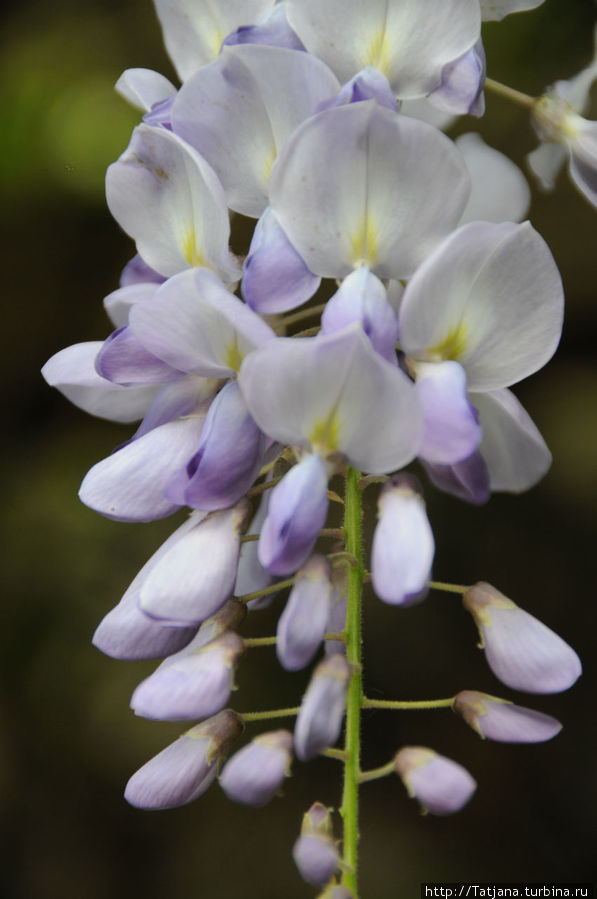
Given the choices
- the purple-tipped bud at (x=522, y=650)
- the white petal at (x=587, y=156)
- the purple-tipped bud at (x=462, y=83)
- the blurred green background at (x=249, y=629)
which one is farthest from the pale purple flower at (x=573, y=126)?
the blurred green background at (x=249, y=629)

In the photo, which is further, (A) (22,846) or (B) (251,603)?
(A) (22,846)

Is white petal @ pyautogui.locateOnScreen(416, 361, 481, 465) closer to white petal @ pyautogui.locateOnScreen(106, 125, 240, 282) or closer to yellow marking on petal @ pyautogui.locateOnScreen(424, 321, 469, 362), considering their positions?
Answer: yellow marking on petal @ pyautogui.locateOnScreen(424, 321, 469, 362)

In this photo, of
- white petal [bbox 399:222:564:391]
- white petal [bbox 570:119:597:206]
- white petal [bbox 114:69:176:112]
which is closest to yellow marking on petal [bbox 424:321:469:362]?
white petal [bbox 399:222:564:391]

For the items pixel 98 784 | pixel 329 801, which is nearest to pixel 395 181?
pixel 329 801

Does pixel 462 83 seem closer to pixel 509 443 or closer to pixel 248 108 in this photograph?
pixel 248 108

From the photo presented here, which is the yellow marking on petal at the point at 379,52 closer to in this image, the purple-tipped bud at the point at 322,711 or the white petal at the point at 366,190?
the white petal at the point at 366,190

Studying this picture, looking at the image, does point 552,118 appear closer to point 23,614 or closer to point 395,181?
point 395,181

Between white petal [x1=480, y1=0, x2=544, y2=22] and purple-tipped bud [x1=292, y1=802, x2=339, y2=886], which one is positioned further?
white petal [x1=480, y1=0, x2=544, y2=22]

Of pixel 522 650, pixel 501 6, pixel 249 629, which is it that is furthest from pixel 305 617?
pixel 249 629

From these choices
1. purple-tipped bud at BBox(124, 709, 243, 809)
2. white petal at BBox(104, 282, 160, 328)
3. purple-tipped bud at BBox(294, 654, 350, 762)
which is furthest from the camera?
white petal at BBox(104, 282, 160, 328)
